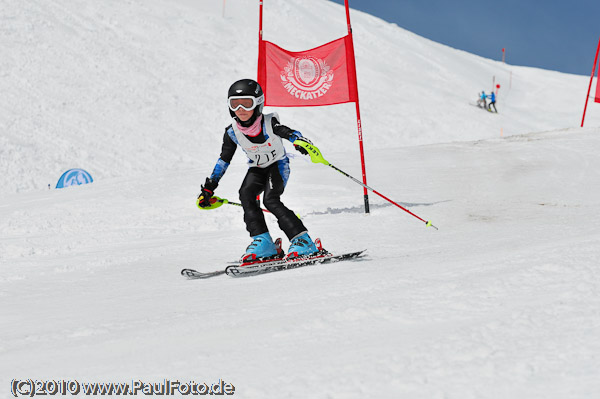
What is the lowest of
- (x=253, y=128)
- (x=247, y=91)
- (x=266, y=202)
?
(x=266, y=202)

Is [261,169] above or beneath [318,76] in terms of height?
beneath

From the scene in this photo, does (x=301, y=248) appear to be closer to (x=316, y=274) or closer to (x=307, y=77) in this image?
(x=316, y=274)

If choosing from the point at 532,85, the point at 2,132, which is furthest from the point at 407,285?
the point at 532,85

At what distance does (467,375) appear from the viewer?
77.4 inches

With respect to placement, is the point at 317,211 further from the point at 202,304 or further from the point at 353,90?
the point at 202,304

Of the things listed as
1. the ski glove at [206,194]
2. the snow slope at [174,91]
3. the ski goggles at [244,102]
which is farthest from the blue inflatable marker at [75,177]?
the ski goggles at [244,102]

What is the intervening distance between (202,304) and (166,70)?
24542 millimetres

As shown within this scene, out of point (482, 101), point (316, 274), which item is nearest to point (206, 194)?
point (316, 274)

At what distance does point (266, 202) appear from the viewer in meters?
5.06

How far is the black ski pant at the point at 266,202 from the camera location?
16.5ft

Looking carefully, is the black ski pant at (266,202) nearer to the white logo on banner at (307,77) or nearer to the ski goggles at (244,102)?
the ski goggles at (244,102)

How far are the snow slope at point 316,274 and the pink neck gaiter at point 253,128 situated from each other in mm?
1296

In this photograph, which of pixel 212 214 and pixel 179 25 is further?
pixel 179 25

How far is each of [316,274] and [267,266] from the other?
640mm
